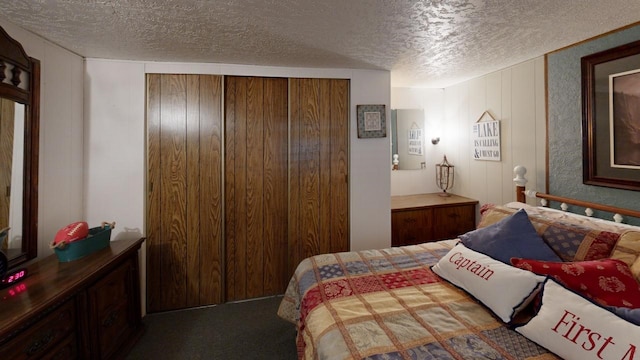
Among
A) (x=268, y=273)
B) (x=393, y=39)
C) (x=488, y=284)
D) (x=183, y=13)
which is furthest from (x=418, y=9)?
(x=268, y=273)

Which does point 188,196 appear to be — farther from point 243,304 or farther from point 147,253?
point 243,304

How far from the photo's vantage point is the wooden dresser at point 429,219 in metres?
Answer: 3.13

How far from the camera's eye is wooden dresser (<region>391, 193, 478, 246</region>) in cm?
313

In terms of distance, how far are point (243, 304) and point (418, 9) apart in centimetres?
277

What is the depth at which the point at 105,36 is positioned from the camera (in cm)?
198

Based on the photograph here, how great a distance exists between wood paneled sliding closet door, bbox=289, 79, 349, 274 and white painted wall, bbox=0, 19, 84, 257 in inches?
70.8

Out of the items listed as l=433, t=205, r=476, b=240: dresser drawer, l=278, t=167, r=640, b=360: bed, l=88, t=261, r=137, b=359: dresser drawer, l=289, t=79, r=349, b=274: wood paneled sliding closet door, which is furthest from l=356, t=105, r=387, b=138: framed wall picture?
l=88, t=261, r=137, b=359: dresser drawer

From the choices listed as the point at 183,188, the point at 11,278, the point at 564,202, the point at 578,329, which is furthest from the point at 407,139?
the point at 11,278

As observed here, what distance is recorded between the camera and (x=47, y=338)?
1.39 m

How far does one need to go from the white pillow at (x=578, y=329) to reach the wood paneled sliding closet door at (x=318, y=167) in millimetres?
1872

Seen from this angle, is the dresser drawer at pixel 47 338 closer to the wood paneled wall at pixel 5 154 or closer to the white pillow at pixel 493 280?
the wood paneled wall at pixel 5 154

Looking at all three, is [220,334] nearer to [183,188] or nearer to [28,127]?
[183,188]

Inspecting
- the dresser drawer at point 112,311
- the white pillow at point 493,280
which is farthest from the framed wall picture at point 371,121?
the dresser drawer at point 112,311

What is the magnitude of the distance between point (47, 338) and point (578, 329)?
2346 millimetres
